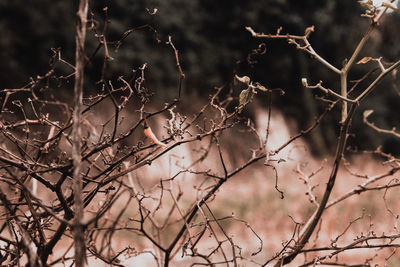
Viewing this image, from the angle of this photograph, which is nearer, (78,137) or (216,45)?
(78,137)

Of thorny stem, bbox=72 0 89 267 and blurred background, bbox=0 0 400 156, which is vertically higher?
blurred background, bbox=0 0 400 156

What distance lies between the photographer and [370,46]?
10914 millimetres

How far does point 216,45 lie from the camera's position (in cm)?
954

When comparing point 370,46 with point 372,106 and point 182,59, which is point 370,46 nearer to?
point 372,106

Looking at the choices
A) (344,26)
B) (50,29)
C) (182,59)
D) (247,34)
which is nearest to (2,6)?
(50,29)

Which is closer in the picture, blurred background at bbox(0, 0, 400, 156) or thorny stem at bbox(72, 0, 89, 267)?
thorny stem at bbox(72, 0, 89, 267)

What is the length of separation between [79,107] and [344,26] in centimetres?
1128

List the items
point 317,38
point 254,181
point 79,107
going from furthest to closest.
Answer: point 317,38
point 254,181
point 79,107

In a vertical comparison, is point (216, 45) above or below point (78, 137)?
above

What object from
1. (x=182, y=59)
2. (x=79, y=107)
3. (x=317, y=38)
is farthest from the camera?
(x=317, y=38)

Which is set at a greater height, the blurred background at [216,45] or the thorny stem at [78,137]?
the blurred background at [216,45]

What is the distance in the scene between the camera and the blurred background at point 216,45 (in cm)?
680

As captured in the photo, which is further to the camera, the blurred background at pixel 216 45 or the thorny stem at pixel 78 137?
the blurred background at pixel 216 45

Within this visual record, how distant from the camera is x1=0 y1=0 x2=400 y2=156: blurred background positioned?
22.3 ft
